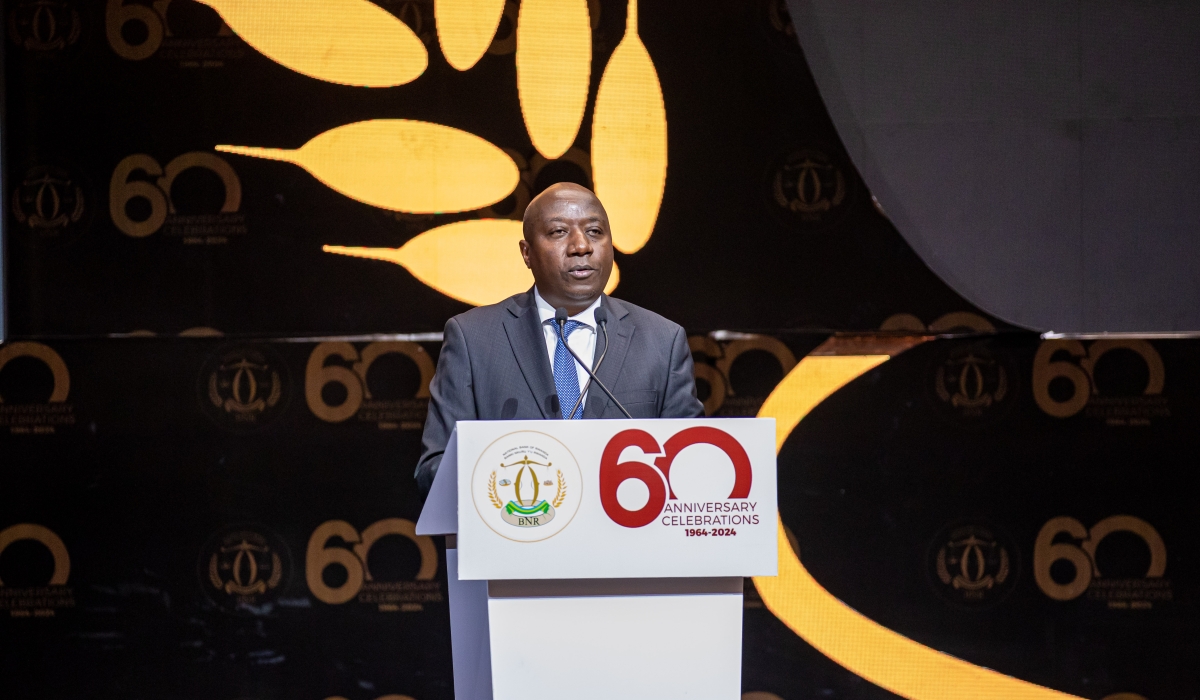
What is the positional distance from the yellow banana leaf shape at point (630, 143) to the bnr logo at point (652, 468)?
5.92 feet

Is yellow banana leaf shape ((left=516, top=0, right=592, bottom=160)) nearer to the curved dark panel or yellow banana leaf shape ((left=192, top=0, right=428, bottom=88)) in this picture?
yellow banana leaf shape ((left=192, top=0, right=428, bottom=88))

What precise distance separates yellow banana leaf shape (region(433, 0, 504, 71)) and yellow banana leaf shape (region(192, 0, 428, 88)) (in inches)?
3.4

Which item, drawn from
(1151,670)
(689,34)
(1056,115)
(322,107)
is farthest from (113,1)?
(1151,670)

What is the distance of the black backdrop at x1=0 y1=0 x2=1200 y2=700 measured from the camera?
3.40 metres

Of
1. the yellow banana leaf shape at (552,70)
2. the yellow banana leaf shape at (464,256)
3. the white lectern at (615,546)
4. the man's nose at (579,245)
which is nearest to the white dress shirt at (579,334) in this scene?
the man's nose at (579,245)

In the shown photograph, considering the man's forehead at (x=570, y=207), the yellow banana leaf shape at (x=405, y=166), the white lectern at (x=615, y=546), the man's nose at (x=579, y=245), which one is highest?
the yellow banana leaf shape at (x=405, y=166)

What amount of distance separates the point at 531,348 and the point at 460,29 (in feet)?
5.21

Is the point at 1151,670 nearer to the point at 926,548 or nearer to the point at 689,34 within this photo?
the point at 926,548

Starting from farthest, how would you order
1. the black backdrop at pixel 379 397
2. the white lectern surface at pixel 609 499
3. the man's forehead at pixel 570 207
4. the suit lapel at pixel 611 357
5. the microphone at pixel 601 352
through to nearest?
the black backdrop at pixel 379 397
the man's forehead at pixel 570 207
the suit lapel at pixel 611 357
the microphone at pixel 601 352
the white lectern surface at pixel 609 499

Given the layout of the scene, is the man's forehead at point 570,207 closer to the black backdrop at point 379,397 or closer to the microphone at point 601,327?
the microphone at point 601,327

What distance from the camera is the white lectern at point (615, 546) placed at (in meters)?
1.71

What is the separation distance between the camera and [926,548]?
3.43 m

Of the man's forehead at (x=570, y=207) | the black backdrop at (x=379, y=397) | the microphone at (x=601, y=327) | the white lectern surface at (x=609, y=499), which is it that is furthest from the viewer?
the black backdrop at (x=379, y=397)

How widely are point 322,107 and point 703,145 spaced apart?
1290 mm
